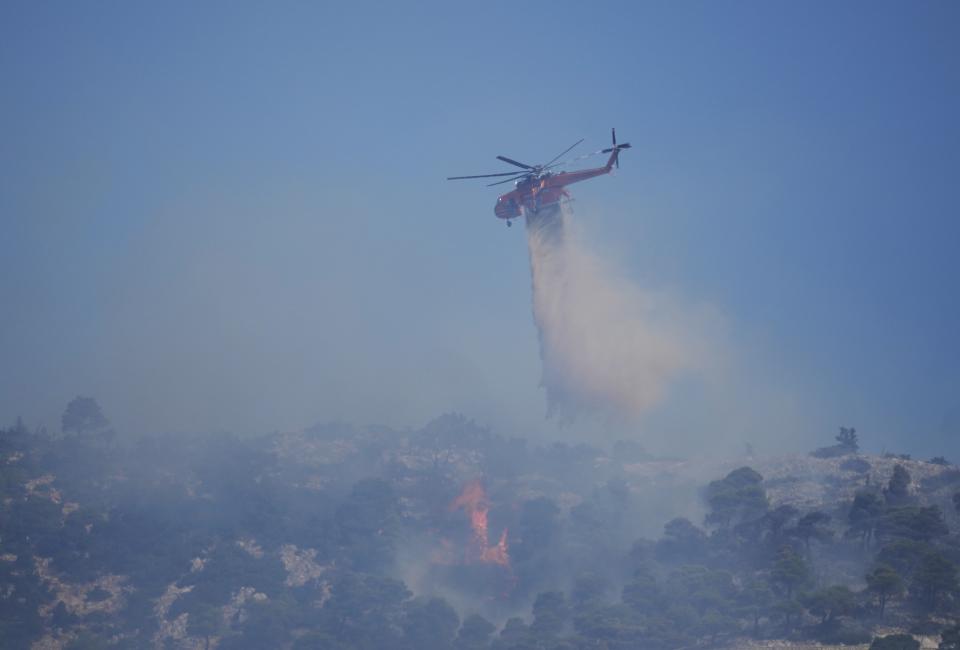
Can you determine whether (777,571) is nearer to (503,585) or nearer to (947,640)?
(947,640)

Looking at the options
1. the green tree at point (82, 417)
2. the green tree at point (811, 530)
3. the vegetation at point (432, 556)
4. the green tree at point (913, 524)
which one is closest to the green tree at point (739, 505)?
the vegetation at point (432, 556)

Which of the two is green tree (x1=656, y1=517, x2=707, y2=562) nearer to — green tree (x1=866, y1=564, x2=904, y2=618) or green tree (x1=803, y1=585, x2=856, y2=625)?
green tree (x1=803, y1=585, x2=856, y2=625)

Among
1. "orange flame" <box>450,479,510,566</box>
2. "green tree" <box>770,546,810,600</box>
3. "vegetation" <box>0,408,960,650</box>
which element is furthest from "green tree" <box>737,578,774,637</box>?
"orange flame" <box>450,479,510,566</box>

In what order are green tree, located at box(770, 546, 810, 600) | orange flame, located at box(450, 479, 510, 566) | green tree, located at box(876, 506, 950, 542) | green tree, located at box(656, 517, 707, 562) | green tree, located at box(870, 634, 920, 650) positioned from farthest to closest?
orange flame, located at box(450, 479, 510, 566) < green tree, located at box(656, 517, 707, 562) < green tree, located at box(876, 506, 950, 542) < green tree, located at box(770, 546, 810, 600) < green tree, located at box(870, 634, 920, 650)

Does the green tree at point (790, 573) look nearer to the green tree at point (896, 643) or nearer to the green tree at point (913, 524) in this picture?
the green tree at point (913, 524)

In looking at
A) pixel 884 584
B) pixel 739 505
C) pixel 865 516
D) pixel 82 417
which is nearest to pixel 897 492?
pixel 865 516

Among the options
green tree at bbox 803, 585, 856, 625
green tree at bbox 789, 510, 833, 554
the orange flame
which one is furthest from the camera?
the orange flame

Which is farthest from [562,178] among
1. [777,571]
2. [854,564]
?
[854,564]
